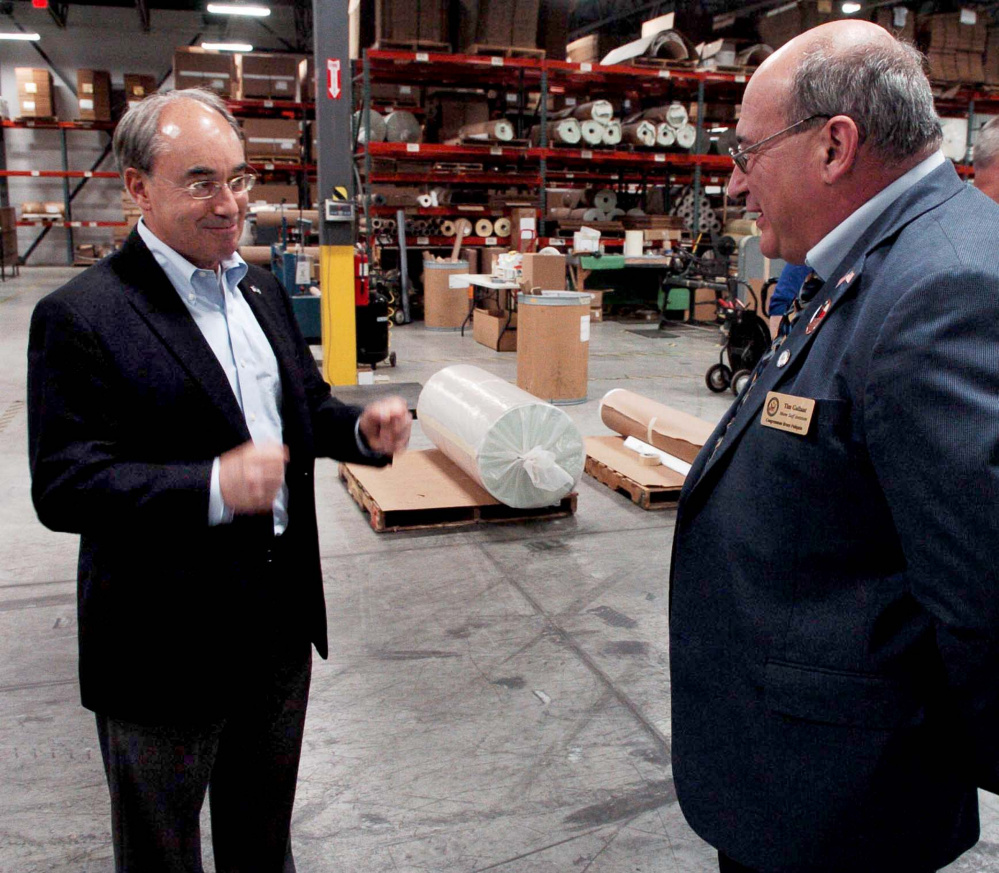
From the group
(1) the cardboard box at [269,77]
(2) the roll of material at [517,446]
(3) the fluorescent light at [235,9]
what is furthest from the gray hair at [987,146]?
(3) the fluorescent light at [235,9]

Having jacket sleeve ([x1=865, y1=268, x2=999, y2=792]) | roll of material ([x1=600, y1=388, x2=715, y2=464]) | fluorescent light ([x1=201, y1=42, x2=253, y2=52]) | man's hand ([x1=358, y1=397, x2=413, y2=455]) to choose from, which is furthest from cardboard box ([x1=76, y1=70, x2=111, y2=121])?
jacket sleeve ([x1=865, y1=268, x2=999, y2=792])

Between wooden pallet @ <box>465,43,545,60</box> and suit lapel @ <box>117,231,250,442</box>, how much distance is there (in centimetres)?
1146

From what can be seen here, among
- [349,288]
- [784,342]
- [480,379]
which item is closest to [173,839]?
[784,342]

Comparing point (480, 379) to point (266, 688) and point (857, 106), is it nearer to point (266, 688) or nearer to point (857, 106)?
point (266, 688)

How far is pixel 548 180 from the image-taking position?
1496cm

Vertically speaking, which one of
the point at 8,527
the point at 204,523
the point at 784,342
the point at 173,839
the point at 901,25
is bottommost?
the point at 8,527

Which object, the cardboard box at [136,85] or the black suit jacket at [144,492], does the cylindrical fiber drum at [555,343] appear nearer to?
the black suit jacket at [144,492]

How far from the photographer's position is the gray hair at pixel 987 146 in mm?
2686

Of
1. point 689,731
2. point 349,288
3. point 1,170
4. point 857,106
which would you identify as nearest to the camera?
point 857,106

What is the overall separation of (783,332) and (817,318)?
8.9 inches

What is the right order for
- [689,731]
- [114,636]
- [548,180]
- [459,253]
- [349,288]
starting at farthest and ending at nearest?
[548,180] < [459,253] < [349,288] < [114,636] < [689,731]

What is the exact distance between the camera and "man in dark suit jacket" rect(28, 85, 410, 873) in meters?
1.43

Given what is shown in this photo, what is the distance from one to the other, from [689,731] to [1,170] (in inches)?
880

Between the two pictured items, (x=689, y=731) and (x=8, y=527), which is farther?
(x=8, y=527)
